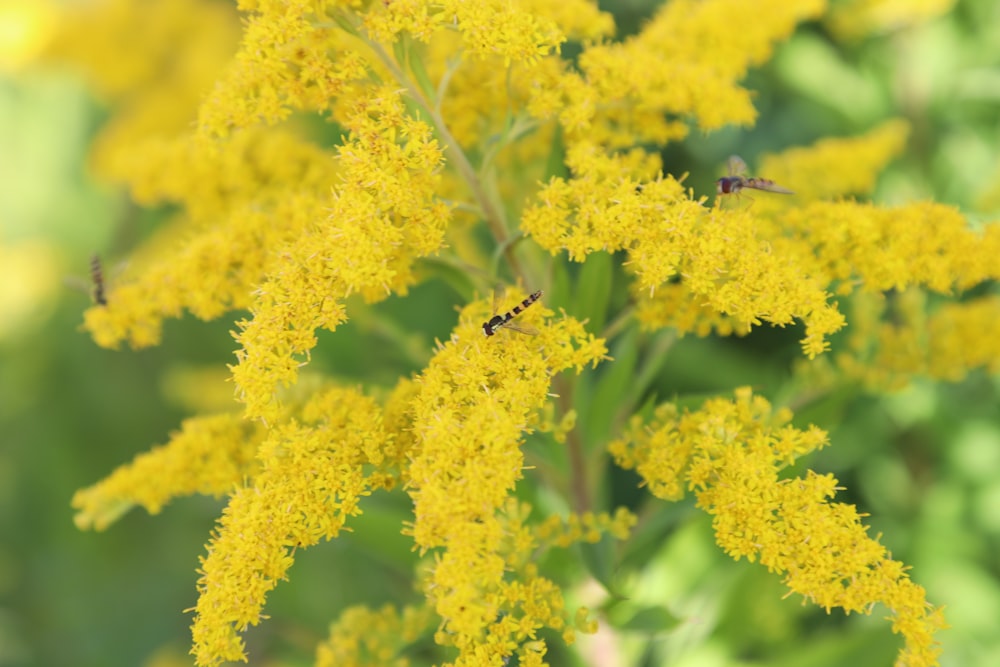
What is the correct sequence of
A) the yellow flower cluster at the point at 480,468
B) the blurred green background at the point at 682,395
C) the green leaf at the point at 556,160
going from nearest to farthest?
the yellow flower cluster at the point at 480,468, the green leaf at the point at 556,160, the blurred green background at the point at 682,395

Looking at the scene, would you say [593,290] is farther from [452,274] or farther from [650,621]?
[650,621]

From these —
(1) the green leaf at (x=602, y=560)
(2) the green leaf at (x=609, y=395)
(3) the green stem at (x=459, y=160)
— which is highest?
(3) the green stem at (x=459, y=160)

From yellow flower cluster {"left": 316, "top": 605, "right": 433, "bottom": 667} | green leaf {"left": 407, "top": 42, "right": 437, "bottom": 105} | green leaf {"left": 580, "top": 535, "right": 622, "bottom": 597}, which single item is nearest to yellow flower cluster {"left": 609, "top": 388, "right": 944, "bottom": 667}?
green leaf {"left": 580, "top": 535, "right": 622, "bottom": 597}

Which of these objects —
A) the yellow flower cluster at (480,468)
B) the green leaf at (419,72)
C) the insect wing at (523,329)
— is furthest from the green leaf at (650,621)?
the green leaf at (419,72)

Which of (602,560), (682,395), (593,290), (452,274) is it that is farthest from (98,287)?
(682,395)

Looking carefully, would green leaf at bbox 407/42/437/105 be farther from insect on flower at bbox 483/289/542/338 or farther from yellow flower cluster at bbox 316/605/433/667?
yellow flower cluster at bbox 316/605/433/667

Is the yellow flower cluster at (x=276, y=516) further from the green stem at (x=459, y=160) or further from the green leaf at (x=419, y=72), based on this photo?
the green leaf at (x=419, y=72)
